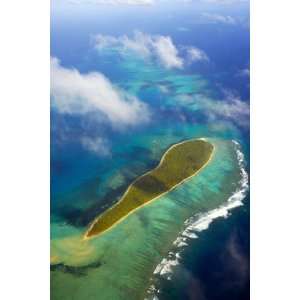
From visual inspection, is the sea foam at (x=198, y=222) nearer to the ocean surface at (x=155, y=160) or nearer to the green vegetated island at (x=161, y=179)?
the ocean surface at (x=155, y=160)

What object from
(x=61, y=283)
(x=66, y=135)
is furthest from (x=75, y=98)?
(x=61, y=283)

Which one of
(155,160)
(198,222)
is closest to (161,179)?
(155,160)

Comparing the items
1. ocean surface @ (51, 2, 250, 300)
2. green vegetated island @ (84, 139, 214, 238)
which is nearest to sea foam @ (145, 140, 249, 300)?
ocean surface @ (51, 2, 250, 300)

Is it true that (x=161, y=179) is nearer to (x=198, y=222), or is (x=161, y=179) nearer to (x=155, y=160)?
(x=155, y=160)

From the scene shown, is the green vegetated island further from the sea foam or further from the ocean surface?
the sea foam

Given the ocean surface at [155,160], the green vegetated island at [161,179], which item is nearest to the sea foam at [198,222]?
the ocean surface at [155,160]
